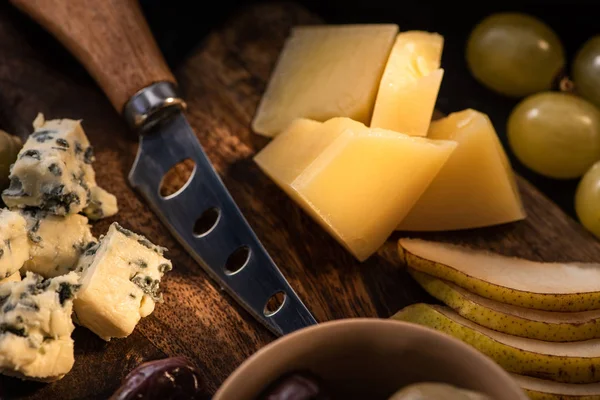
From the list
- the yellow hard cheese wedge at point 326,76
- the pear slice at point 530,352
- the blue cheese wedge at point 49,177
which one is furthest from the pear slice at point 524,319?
the blue cheese wedge at point 49,177

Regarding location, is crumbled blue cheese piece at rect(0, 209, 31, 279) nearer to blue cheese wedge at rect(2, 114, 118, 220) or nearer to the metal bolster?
blue cheese wedge at rect(2, 114, 118, 220)

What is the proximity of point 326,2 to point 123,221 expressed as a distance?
0.93 meters

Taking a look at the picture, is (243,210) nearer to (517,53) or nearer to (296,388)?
(296,388)

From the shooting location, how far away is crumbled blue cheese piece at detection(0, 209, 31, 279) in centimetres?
115

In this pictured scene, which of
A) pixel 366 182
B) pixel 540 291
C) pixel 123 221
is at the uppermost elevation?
pixel 123 221

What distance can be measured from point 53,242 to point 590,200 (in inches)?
42.6

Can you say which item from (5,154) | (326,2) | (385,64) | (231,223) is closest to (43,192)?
(5,154)

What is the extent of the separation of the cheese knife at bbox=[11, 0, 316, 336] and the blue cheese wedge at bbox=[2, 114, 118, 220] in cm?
16

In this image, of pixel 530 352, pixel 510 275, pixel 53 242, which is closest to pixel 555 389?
pixel 530 352

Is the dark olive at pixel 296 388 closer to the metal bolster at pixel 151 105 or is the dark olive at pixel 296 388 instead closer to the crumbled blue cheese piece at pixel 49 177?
the crumbled blue cheese piece at pixel 49 177

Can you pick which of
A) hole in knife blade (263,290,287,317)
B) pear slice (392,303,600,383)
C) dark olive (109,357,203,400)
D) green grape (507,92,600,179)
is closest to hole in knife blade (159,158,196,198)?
hole in knife blade (263,290,287,317)

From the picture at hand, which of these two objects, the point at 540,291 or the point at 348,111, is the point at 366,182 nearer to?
the point at 348,111

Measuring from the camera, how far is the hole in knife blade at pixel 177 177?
1.47m

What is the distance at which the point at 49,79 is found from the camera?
161 cm
